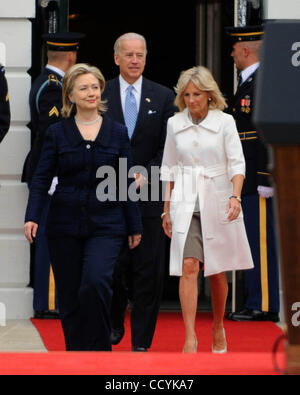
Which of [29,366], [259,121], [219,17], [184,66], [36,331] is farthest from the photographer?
[184,66]

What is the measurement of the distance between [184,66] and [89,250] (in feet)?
18.9

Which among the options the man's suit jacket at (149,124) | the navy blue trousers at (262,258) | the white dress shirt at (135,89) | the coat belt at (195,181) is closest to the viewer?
the coat belt at (195,181)

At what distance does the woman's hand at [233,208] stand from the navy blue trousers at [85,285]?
2.90 ft

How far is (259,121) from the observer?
2.18 m

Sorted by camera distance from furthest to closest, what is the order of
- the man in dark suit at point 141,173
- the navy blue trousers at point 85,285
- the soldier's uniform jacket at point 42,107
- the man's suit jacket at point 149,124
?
1. the soldier's uniform jacket at point 42,107
2. the man's suit jacket at point 149,124
3. the man in dark suit at point 141,173
4. the navy blue trousers at point 85,285

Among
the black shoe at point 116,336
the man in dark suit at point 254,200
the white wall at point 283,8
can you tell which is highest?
the white wall at point 283,8

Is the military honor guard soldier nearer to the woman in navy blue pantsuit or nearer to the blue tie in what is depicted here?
the blue tie

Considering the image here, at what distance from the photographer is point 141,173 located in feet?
22.7

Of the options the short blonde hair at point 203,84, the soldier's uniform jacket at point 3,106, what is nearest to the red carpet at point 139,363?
the short blonde hair at point 203,84

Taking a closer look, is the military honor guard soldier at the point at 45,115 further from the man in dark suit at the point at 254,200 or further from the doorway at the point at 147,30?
the doorway at the point at 147,30

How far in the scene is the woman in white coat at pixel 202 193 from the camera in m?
6.59

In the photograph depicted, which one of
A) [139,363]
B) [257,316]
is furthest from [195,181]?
[139,363]

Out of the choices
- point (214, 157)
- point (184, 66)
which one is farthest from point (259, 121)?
point (184, 66)

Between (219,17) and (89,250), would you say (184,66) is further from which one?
(89,250)
